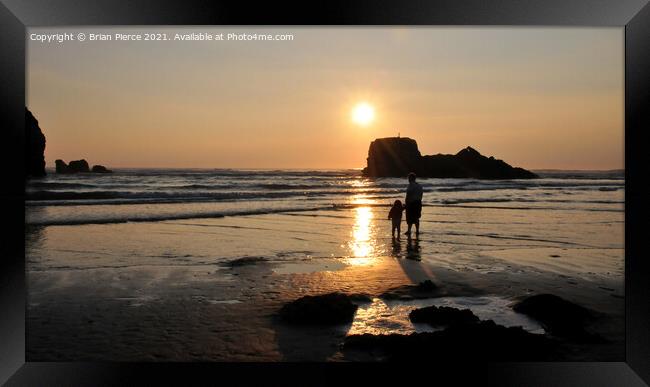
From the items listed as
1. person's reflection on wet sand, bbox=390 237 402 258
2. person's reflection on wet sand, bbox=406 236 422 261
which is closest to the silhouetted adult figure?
person's reflection on wet sand, bbox=406 236 422 261

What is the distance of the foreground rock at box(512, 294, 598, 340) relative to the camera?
4.89 meters

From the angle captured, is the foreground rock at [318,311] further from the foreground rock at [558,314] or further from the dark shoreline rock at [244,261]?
the dark shoreline rock at [244,261]

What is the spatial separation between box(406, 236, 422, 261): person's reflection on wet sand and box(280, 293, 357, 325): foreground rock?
12.3ft

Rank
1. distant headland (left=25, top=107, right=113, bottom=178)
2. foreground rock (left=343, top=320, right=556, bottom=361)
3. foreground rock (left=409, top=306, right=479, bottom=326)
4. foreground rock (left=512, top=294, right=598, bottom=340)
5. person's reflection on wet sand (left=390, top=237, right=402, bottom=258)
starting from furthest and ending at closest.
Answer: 1. distant headland (left=25, top=107, right=113, bottom=178)
2. person's reflection on wet sand (left=390, top=237, right=402, bottom=258)
3. foreground rock (left=409, top=306, right=479, bottom=326)
4. foreground rock (left=512, top=294, right=598, bottom=340)
5. foreground rock (left=343, top=320, right=556, bottom=361)

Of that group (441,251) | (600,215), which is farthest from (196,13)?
(600,215)

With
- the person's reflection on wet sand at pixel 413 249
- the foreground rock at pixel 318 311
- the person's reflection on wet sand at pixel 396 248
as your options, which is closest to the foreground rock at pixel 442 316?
the foreground rock at pixel 318 311

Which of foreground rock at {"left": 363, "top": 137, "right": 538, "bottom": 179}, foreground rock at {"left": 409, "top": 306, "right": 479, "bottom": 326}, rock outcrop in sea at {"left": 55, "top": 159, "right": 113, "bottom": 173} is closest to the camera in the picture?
foreground rock at {"left": 409, "top": 306, "right": 479, "bottom": 326}

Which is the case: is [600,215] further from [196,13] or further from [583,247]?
[196,13]

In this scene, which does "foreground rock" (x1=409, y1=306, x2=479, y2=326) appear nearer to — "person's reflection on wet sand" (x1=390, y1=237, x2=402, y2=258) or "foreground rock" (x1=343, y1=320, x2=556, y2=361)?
"foreground rock" (x1=343, y1=320, x2=556, y2=361)

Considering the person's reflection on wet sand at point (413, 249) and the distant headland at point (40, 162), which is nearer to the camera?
the person's reflection on wet sand at point (413, 249)

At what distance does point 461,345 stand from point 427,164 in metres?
59.5

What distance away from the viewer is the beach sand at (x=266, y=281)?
467 cm

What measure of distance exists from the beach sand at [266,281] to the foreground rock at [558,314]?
0.17m

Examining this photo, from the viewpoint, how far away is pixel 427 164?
62.4 m
